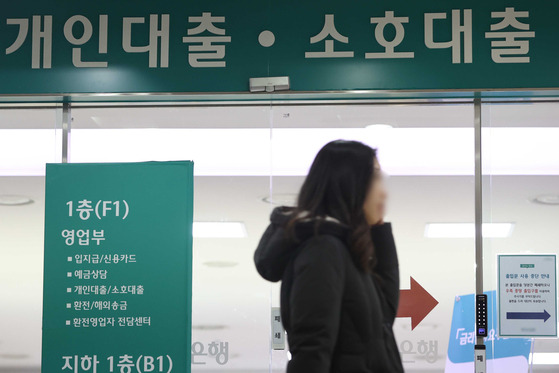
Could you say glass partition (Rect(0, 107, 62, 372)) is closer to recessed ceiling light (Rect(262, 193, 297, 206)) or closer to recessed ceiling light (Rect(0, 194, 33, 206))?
recessed ceiling light (Rect(0, 194, 33, 206))

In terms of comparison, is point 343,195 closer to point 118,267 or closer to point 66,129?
point 118,267

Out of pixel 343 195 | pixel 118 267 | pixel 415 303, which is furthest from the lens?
pixel 415 303

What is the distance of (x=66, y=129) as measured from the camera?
4.86 metres

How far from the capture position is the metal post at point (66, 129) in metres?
4.84

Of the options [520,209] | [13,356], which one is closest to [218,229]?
[13,356]

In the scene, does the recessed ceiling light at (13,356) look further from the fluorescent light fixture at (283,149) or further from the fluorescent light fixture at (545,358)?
the fluorescent light fixture at (545,358)

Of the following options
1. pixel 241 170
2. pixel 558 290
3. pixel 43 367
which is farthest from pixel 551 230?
pixel 43 367

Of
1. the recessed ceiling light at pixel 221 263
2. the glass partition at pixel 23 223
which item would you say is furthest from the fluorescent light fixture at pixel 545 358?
the glass partition at pixel 23 223

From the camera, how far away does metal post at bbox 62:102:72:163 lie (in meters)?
4.84

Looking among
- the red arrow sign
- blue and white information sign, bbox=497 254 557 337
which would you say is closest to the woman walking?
the red arrow sign

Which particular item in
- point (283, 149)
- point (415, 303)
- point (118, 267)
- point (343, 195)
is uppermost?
point (283, 149)

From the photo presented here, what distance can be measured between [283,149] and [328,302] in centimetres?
282

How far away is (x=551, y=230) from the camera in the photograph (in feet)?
15.2

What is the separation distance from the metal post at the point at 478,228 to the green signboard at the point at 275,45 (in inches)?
8.8
